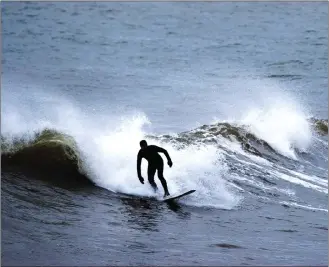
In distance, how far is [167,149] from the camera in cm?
1673

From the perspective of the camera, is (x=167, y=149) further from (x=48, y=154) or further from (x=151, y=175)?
(x=151, y=175)

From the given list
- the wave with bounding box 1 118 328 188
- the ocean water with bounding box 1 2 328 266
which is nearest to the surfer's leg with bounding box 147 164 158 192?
the ocean water with bounding box 1 2 328 266

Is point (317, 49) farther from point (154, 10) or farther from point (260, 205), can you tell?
point (260, 205)

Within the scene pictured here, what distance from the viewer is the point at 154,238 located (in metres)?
10.6

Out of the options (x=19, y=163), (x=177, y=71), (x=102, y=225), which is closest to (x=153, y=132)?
(x=19, y=163)

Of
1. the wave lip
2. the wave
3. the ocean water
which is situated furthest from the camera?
the wave

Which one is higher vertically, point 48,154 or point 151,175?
point 48,154

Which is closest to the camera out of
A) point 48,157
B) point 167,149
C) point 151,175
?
point 151,175

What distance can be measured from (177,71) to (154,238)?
22751 mm

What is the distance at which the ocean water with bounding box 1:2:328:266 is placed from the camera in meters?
10.5

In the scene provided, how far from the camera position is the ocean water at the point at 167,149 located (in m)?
10.5

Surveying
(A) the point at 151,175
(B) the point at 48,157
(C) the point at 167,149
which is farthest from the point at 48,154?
(C) the point at 167,149

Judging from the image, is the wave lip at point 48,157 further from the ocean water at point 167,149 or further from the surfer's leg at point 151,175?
the surfer's leg at point 151,175

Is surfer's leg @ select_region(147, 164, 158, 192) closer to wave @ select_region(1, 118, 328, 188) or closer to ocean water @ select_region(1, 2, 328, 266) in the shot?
ocean water @ select_region(1, 2, 328, 266)
